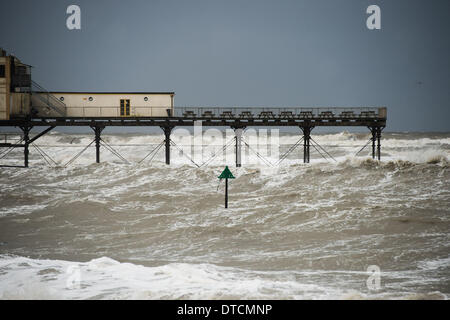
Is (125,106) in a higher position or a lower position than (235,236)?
higher

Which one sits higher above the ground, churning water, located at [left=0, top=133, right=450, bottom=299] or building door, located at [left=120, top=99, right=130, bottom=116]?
building door, located at [left=120, top=99, right=130, bottom=116]

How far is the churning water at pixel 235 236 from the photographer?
1135 cm

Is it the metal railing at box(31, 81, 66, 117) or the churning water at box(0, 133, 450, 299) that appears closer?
the churning water at box(0, 133, 450, 299)

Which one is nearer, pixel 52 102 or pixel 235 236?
pixel 235 236

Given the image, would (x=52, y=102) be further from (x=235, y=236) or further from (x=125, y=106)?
(x=235, y=236)

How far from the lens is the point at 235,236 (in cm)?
1788

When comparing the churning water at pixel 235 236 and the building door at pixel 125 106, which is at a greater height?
the building door at pixel 125 106

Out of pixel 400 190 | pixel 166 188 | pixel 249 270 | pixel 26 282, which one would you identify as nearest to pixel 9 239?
pixel 26 282

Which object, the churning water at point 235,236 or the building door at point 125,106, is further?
the building door at point 125,106

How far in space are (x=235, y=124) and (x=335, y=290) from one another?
2950cm

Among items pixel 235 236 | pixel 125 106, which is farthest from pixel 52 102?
pixel 235 236

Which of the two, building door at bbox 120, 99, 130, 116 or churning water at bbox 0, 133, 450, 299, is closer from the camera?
churning water at bbox 0, 133, 450, 299

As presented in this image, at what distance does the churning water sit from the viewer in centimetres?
1135
